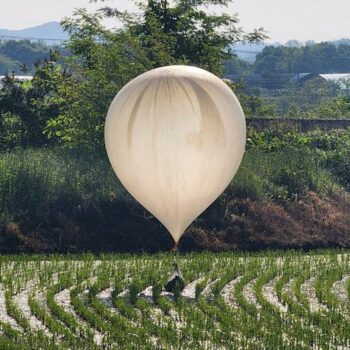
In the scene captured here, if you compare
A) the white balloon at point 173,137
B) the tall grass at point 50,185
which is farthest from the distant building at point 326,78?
the white balloon at point 173,137

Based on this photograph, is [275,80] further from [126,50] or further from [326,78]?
[126,50]

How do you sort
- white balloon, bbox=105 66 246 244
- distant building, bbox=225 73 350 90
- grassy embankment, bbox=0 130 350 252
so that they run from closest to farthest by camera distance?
1. white balloon, bbox=105 66 246 244
2. grassy embankment, bbox=0 130 350 252
3. distant building, bbox=225 73 350 90

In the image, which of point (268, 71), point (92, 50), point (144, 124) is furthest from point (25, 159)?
point (268, 71)

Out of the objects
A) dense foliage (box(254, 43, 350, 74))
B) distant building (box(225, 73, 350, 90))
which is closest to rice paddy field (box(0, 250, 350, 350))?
distant building (box(225, 73, 350, 90))

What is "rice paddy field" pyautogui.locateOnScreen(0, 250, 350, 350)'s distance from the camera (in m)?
16.8

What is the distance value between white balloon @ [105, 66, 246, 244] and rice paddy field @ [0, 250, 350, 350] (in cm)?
202

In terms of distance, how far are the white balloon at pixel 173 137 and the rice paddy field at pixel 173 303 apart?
202 centimetres

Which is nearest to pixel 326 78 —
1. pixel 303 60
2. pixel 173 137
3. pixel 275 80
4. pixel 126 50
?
pixel 275 80

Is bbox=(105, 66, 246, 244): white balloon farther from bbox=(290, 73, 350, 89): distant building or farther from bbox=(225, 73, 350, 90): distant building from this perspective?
bbox=(225, 73, 350, 90): distant building

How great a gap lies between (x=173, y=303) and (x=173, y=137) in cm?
314

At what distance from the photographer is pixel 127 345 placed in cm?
1622

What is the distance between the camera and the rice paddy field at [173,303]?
1675 cm

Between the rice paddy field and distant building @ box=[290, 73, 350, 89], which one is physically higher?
the rice paddy field

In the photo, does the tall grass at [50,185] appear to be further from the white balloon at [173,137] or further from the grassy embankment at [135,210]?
the white balloon at [173,137]
